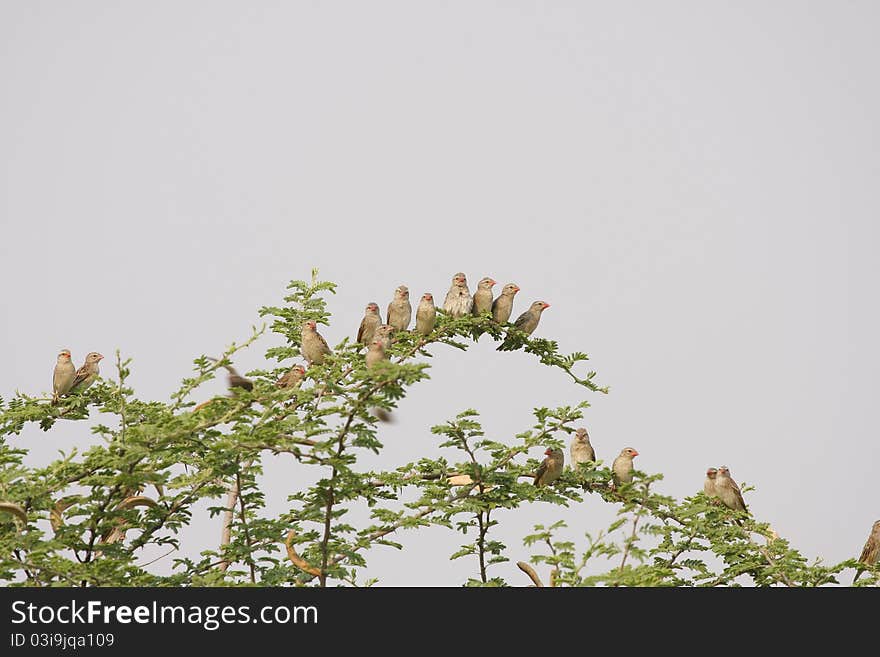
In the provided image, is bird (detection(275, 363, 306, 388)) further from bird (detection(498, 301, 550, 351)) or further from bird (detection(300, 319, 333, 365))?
bird (detection(498, 301, 550, 351))

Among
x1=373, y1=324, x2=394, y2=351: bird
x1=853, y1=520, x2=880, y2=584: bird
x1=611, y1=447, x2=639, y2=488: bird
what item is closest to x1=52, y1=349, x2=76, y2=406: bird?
x1=373, y1=324, x2=394, y2=351: bird

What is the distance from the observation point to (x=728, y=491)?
10.5m

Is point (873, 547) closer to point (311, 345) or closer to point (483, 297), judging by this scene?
point (483, 297)

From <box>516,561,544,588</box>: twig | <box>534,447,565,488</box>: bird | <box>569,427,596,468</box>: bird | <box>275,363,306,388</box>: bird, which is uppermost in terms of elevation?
<box>275,363,306,388</box>: bird

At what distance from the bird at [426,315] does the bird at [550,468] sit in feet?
4.96

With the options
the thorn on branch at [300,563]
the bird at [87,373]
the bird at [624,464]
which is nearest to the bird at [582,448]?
the bird at [624,464]

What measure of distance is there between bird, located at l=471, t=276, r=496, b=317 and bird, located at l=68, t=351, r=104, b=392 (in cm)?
400

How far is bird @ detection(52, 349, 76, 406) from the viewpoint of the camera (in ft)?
36.5

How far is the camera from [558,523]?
8086 millimetres

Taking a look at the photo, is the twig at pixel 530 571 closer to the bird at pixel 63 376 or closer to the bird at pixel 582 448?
the bird at pixel 582 448
